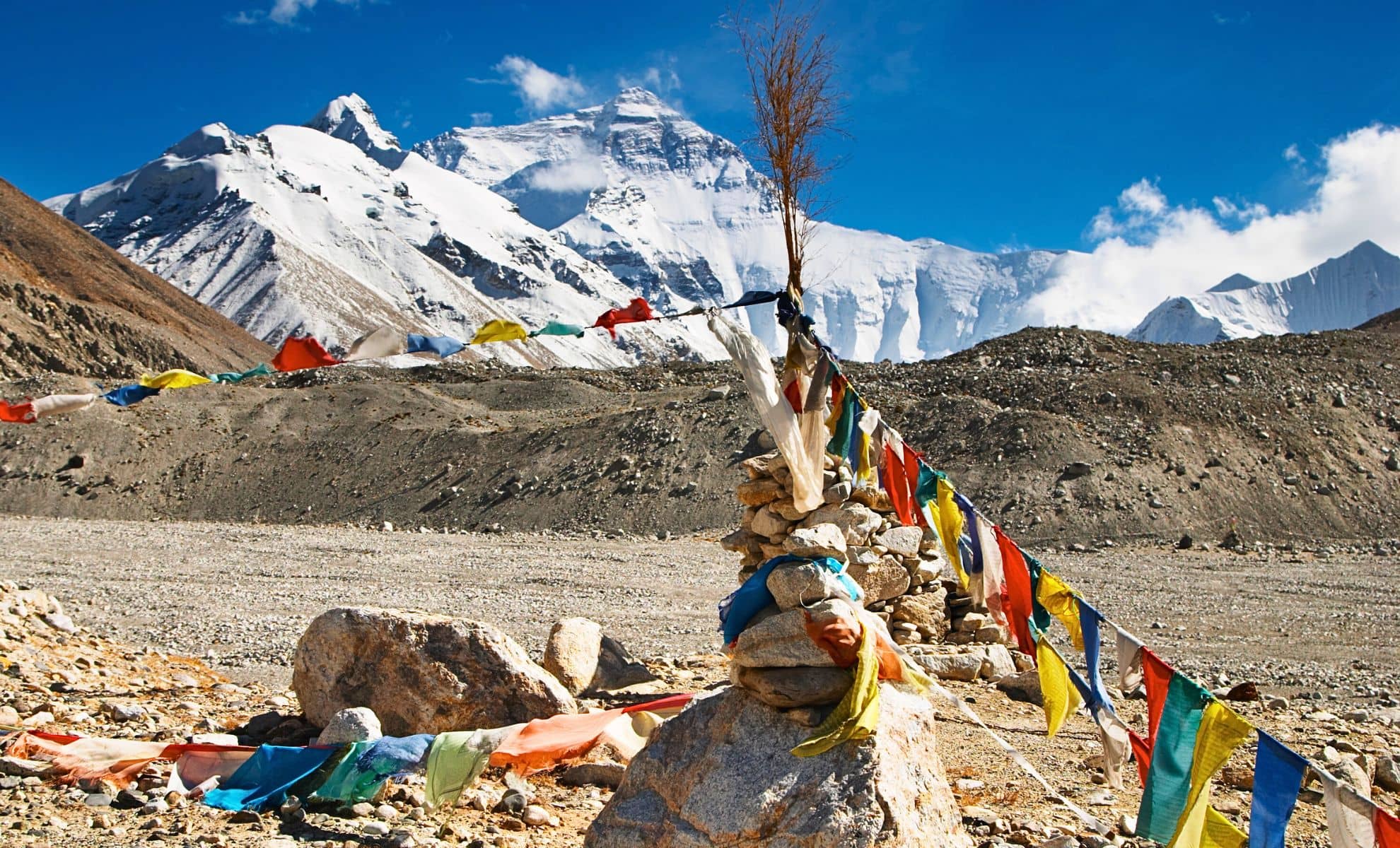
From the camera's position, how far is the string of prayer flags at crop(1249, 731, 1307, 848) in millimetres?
4227

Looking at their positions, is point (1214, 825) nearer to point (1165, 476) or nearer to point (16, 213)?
point (1165, 476)

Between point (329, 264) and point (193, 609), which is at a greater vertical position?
point (329, 264)

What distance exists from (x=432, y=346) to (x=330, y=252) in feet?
449

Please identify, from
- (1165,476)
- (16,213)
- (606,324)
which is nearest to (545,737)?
(606,324)

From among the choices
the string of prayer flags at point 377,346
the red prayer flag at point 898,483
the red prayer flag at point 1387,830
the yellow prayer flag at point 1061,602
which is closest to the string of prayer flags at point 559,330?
the string of prayer flags at point 377,346

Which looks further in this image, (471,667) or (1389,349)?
(1389,349)

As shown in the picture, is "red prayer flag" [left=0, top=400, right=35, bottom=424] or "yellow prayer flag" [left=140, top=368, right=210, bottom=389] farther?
"red prayer flag" [left=0, top=400, right=35, bottom=424]

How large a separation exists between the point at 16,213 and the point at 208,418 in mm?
64815

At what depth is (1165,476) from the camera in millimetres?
24516

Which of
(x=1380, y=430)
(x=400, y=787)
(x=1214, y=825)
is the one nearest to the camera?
(x=1214, y=825)

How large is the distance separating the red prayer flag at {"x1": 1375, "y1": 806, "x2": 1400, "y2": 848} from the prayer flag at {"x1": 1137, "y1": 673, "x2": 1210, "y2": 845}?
32.0 inches

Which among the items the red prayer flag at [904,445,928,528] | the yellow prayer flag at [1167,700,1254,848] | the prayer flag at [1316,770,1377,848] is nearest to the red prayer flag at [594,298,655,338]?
the red prayer flag at [904,445,928,528]

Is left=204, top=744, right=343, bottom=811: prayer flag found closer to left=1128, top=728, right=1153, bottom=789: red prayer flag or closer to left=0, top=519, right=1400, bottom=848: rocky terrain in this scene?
left=0, top=519, right=1400, bottom=848: rocky terrain

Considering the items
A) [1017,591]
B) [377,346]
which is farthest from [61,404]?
[1017,591]
